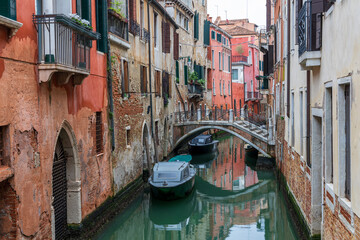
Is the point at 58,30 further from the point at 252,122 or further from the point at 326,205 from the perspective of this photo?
the point at 252,122

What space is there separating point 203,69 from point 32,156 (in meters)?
22.6

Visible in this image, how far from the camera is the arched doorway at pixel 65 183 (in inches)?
330

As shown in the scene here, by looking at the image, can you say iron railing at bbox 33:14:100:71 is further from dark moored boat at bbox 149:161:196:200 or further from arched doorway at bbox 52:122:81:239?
dark moored boat at bbox 149:161:196:200

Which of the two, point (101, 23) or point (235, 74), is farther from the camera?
point (235, 74)

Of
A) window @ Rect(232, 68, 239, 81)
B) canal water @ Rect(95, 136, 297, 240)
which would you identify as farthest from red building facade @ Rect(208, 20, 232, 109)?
canal water @ Rect(95, 136, 297, 240)

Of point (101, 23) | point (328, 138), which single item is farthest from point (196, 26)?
point (328, 138)

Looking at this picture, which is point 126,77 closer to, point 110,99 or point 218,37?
point 110,99

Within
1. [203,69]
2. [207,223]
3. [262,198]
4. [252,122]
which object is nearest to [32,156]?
[207,223]

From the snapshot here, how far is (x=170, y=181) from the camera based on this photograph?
42.5 ft

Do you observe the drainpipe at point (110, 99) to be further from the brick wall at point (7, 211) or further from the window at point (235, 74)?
the window at point (235, 74)

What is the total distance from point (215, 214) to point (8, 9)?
8443 mm

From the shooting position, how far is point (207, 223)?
1144 cm

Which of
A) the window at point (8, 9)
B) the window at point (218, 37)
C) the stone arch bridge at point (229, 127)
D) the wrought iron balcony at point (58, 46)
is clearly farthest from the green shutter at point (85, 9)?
the window at point (218, 37)

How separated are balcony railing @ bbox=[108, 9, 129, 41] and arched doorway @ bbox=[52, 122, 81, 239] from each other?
159 inches
